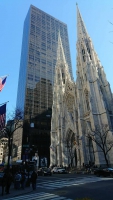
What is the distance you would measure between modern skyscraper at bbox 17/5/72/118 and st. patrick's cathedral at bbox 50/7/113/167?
19.0 feet

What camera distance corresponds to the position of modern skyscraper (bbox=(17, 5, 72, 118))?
182ft

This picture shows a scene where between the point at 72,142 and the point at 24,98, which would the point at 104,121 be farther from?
the point at 24,98

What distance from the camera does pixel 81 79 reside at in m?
45.3

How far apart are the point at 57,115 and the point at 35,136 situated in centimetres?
1002

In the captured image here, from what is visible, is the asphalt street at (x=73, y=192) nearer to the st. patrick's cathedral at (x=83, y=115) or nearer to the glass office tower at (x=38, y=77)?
the st. patrick's cathedral at (x=83, y=115)

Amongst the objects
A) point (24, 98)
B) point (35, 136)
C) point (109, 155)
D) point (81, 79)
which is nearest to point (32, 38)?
point (24, 98)

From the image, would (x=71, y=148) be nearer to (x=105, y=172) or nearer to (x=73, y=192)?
(x=105, y=172)

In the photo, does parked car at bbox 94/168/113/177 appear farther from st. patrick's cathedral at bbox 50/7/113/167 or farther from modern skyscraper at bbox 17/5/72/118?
modern skyscraper at bbox 17/5/72/118

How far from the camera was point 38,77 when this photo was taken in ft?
199

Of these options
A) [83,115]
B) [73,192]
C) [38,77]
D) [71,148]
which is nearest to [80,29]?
[38,77]

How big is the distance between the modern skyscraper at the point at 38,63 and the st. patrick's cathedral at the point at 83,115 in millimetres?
5800

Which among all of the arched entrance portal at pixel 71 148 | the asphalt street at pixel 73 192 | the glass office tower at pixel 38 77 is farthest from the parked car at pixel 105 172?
the glass office tower at pixel 38 77

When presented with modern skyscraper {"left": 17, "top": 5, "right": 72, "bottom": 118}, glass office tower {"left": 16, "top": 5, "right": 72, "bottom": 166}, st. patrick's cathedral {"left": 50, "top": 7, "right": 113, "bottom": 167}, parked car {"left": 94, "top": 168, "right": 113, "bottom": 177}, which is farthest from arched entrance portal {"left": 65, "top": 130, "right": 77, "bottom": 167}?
parked car {"left": 94, "top": 168, "right": 113, "bottom": 177}

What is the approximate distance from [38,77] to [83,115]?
2860 cm
